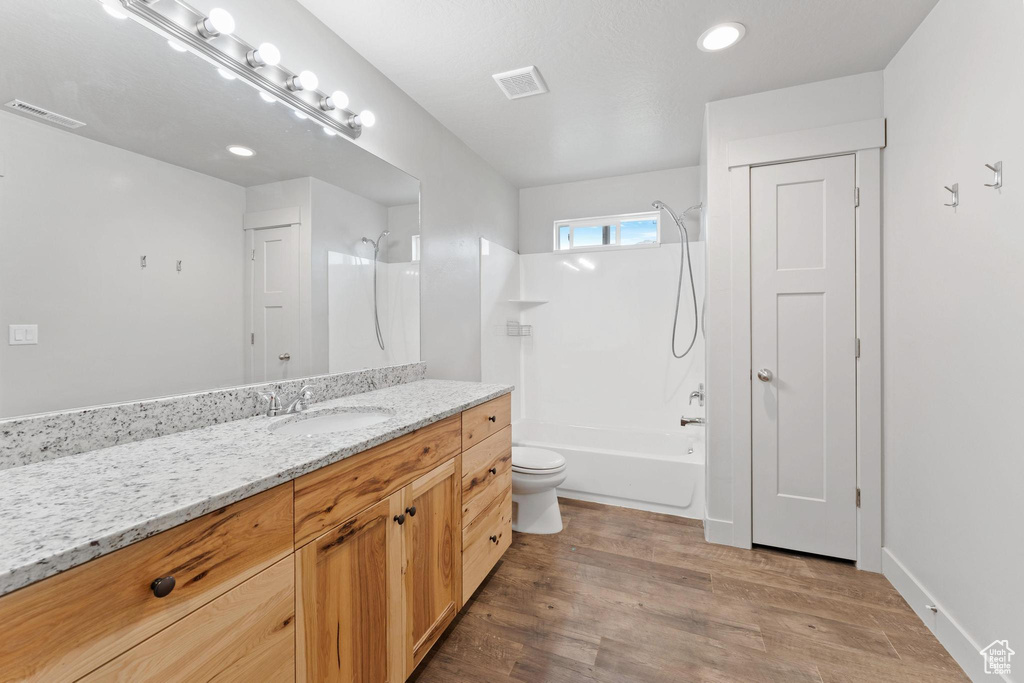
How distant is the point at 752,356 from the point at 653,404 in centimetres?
123

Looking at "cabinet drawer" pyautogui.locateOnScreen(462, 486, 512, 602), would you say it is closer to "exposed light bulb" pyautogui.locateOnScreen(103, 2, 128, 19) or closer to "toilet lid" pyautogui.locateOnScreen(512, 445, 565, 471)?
"toilet lid" pyautogui.locateOnScreen(512, 445, 565, 471)

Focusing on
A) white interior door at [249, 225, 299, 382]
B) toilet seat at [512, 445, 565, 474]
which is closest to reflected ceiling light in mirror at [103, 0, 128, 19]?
white interior door at [249, 225, 299, 382]

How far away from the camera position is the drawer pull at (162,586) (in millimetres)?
700

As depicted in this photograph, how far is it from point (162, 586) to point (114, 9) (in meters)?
1.45

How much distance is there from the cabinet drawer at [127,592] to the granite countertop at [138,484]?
3cm

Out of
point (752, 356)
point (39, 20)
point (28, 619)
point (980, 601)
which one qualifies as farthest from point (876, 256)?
point (39, 20)

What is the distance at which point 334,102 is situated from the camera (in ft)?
5.63

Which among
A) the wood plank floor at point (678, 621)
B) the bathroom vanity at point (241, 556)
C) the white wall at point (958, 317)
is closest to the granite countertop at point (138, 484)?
the bathroom vanity at point (241, 556)

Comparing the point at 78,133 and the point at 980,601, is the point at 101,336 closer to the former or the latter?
the point at 78,133

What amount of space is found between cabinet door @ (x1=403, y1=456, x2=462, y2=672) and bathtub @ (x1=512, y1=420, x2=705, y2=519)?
135cm

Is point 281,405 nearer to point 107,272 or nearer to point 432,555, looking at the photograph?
point 107,272

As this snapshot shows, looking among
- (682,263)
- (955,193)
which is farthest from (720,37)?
(682,263)

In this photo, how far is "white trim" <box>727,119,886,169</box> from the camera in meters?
2.04

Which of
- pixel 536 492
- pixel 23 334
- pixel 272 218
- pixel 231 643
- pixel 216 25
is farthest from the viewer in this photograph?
pixel 536 492
